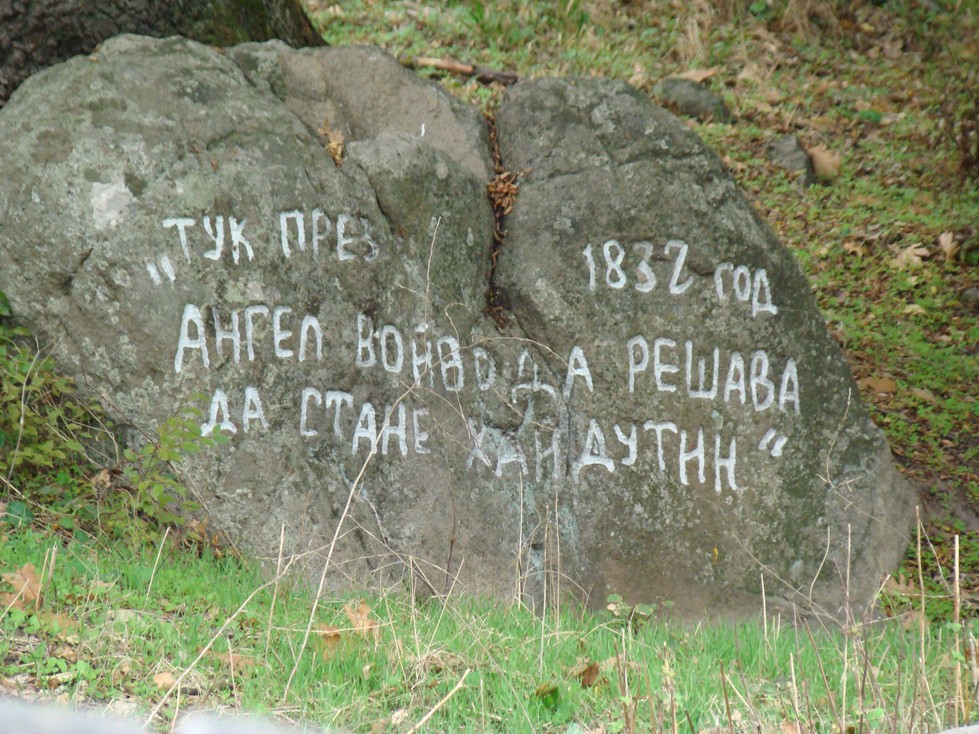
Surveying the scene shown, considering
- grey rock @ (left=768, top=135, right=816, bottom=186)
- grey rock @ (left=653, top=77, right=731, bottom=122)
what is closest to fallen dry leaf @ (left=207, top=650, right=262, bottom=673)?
grey rock @ (left=768, top=135, right=816, bottom=186)

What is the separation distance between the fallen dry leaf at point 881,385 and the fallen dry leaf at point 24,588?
4.70 meters

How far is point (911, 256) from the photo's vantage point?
754cm

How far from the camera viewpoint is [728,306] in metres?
4.87

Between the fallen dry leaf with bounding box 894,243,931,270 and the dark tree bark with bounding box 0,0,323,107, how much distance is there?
4.58 m

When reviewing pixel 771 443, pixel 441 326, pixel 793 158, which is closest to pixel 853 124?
pixel 793 158

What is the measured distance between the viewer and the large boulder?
4371 mm

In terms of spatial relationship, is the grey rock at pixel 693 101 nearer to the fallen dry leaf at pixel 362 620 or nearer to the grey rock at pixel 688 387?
the grey rock at pixel 688 387

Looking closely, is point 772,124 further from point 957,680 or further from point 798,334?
point 957,680

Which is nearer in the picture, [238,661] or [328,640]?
[238,661]

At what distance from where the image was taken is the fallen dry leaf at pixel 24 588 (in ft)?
11.3

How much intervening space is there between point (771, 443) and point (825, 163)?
444 centimetres

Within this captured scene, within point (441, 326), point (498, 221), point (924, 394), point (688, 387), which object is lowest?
point (924, 394)

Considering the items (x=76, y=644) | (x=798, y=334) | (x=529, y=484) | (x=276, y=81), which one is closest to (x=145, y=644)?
(x=76, y=644)

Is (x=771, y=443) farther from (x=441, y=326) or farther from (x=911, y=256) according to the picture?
(x=911, y=256)
